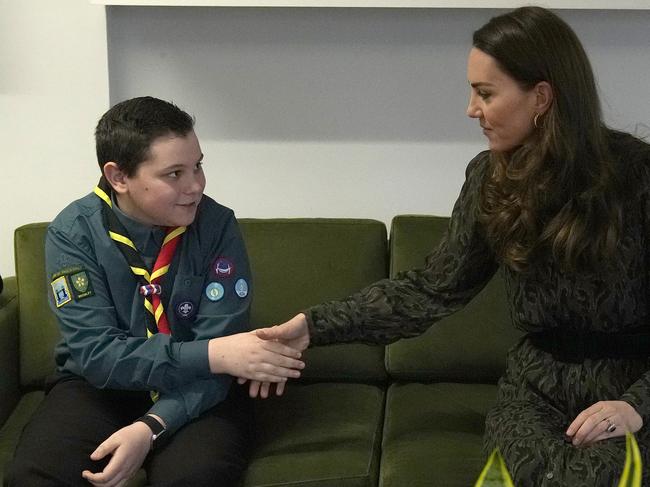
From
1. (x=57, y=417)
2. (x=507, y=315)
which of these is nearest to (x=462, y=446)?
(x=507, y=315)

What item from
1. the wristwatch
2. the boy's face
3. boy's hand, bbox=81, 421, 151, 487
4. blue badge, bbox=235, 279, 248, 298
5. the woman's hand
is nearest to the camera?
the woman's hand

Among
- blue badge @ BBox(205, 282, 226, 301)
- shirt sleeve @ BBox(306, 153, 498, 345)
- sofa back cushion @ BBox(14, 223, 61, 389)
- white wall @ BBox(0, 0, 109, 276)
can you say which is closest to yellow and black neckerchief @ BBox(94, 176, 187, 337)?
blue badge @ BBox(205, 282, 226, 301)

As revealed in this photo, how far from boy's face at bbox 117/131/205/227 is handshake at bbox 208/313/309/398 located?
11.5 inches

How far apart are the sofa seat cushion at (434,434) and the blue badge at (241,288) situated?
1.49 feet

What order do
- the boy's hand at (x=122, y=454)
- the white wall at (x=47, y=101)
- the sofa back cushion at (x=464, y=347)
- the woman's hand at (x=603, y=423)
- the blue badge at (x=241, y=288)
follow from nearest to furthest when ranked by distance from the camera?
the woman's hand at (x=603, y=423), the boy's hand at (x=122, y=454), the blue badge at (x=241, y=288), the sofa back cushion at (x=464, y=347), the white wall at (x=47, y=101)

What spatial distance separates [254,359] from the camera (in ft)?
7.42

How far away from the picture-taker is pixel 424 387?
105 inches

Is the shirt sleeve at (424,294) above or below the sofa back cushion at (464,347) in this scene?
above

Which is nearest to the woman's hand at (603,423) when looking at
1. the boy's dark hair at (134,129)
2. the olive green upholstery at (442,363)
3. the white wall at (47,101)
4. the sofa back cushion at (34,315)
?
the olive green upholstery at (442,363)

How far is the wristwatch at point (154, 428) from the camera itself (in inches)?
86.1

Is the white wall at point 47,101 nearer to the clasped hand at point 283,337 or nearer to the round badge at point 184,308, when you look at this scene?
the round badge at point 184,308

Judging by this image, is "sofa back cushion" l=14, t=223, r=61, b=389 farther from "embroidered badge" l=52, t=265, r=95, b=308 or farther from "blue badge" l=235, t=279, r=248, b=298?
"blue badge" l=235, t=279, r=248, b=298

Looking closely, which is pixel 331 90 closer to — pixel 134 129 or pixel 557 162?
pixel 134 129

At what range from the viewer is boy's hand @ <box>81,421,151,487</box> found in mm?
2074
